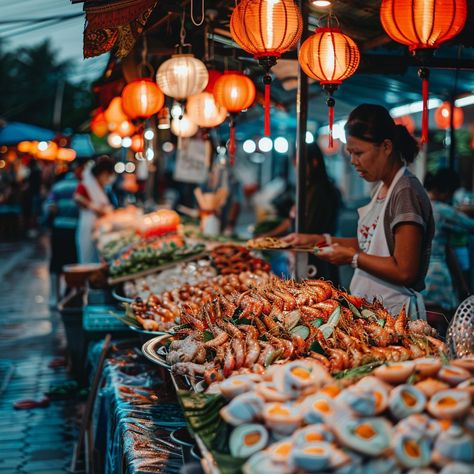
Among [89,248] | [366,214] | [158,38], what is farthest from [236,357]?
[89,248]

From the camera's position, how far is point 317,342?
3119 mm

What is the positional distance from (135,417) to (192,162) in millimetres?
7332

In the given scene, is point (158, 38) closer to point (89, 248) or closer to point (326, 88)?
point (326, 88)

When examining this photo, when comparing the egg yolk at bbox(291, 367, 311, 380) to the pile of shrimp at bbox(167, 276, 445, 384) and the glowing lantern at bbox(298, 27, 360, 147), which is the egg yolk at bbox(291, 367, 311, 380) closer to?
the pile of shrimp at bbox(167, 276, 445, 384)

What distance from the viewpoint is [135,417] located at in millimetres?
3750

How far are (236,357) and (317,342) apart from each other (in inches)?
14.5

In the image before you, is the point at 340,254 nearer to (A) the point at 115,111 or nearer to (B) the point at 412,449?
(B) the point at 412,449

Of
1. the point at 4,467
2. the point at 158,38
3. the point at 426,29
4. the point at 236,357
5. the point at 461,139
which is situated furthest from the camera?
the point at 461,139

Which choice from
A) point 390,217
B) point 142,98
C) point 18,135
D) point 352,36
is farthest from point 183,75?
point 18,135

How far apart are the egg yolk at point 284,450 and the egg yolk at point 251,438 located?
4.9 inches

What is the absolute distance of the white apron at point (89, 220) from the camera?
36.4 ft

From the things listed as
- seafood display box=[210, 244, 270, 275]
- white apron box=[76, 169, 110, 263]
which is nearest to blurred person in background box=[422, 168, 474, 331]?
seafood display box=[210, 244, 270, 275]

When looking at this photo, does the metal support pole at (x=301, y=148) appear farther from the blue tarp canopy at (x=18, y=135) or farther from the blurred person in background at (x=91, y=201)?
the blue tarp canopy at (x=18, y=135)

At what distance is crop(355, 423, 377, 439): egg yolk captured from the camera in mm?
2089
